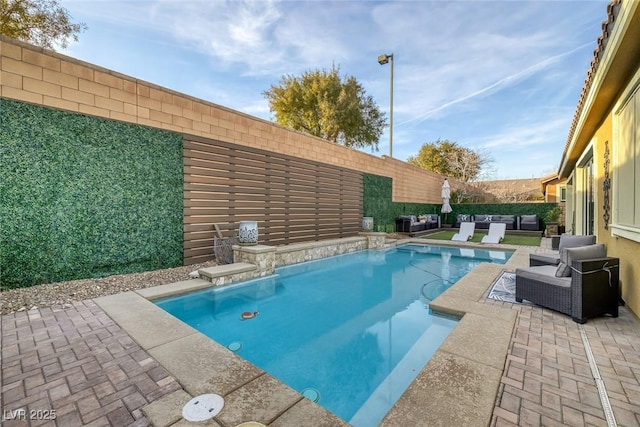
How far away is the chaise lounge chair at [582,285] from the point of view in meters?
3.12

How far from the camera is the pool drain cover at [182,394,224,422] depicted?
A: 1.67 meters

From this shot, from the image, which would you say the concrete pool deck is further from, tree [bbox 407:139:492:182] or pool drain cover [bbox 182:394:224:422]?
tree [bbox 407:139:492:182]

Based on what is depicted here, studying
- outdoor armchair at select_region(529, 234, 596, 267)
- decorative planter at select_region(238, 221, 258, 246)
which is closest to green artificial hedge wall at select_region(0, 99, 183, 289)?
decorative planter at select_region(238, 221, 258, 246)

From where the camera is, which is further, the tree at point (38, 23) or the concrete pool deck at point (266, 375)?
the tree at point (38, 23)

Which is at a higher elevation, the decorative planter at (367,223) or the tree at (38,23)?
the tree at (38,23)

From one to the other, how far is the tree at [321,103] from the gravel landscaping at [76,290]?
14.4 m

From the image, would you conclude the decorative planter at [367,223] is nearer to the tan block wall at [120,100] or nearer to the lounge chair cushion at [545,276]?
the tan block wall at [120,100]

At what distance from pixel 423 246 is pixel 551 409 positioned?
9724 millimetres

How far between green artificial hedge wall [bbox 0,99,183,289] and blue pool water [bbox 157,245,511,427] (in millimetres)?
1620

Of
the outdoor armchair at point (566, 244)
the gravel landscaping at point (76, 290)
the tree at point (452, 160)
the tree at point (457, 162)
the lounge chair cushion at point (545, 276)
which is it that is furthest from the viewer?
the tree at point (452, 160)

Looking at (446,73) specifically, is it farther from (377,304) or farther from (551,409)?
(551,409)

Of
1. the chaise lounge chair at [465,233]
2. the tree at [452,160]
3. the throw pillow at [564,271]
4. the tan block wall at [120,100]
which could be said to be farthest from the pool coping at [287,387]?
the tree at [452,160]

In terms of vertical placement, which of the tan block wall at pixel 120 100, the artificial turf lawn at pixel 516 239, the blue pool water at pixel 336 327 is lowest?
the blue pool water at pixel 336 327

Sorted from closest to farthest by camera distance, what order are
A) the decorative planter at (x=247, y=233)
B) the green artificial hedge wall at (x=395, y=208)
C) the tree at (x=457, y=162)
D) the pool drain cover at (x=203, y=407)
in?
the pool drain cover at (x=203, y=407), the decorative planter at (x=247, y=233), the green artificial hedge wall at (x=395, y=208), the tree at (x=457, y=162)
